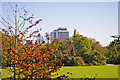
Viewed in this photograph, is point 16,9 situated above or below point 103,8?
below

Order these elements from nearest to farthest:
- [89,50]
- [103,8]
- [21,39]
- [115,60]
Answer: [21,39] < [103,8] < [89,50] < [115,60]

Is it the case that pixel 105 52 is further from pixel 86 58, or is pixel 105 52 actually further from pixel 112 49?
pixel 86 58

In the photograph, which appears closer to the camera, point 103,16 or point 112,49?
point 103,16

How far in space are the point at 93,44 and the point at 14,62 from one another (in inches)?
316

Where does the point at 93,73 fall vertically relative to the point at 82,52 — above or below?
below

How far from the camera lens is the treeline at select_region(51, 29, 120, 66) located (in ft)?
30.1

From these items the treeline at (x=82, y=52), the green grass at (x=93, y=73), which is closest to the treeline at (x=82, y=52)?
the treeline at (x=82, y=52)

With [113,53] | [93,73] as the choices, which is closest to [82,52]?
[113,53]

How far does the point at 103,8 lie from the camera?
647 centimetres

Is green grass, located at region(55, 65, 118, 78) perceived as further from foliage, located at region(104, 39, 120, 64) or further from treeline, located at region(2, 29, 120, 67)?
foliage, located at region(104, 39, 120, 64)

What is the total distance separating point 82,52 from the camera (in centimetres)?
942

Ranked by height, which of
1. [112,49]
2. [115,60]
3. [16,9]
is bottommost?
[115,60]

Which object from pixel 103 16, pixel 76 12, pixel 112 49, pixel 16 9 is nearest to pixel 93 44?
pixel 112 49

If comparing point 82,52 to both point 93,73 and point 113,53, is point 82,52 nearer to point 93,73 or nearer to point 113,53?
point 113,53
